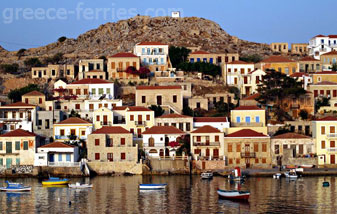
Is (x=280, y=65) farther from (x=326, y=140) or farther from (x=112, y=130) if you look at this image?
(x=112, y=130)

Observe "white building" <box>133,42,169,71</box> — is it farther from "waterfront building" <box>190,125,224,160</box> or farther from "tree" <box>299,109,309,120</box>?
"waterfront building" <box>190,125,224,160</box>

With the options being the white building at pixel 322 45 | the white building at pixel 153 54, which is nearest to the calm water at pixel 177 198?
the white building at pixel 153 54

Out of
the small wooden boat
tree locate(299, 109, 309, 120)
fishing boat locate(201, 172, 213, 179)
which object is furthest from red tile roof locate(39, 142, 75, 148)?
tree locate(299, 109, 309, 120)

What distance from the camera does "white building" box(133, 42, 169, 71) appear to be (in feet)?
329

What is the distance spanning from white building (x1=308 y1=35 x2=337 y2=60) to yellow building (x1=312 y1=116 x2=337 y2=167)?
39964 mm

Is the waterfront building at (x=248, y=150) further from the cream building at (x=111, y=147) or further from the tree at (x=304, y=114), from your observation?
the tree at (x=304, y=114)

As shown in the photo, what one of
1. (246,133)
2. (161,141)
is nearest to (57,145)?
(161,141)

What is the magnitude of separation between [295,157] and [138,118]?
684 inches

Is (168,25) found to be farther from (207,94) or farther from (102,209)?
(102,209)

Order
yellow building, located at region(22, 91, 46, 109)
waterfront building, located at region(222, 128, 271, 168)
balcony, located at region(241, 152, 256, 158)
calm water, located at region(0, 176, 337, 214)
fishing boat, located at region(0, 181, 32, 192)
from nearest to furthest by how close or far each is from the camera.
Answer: calm water, located at region(0, 176, 337, 214), fishing boat, located at region(0, 181, 32, 192), balcony, located at region(241, 152, 256, 158), waterfront building, located at region(222, 128, 271, 168), yellow building, located at region(22, 91, 46, 109)

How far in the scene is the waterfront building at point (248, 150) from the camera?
72.9m

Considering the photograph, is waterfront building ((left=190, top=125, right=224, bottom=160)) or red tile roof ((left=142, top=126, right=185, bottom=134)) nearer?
waterfront building ((left=190, top=125, right=224, bottom=160))

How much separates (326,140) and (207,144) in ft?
39.6

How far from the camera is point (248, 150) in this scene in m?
72.9
